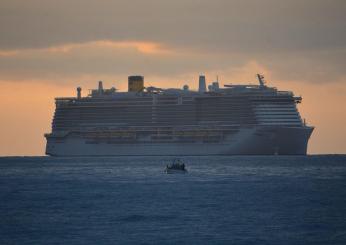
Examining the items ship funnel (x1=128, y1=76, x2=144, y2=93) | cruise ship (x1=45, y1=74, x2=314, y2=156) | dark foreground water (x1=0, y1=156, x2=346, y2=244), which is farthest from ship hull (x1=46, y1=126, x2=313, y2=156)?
dark foreground water (x1=0, y1=156, x2=346, y2=244)

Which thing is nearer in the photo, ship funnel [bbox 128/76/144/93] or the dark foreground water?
the dark foreground water

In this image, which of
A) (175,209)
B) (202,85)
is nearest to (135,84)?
(202,85)

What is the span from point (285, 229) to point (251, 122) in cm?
8948

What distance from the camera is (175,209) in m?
60.4

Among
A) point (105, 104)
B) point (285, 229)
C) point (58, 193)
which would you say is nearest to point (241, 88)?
point (105, 104)

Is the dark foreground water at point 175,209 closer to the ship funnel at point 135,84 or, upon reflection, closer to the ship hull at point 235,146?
the ship hull at point 235,146

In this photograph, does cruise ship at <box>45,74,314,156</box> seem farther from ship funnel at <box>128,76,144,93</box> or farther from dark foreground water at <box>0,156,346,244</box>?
dark foreground water at <box>0,156,346,244</box>

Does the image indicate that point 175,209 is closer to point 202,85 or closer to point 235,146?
point 235,146

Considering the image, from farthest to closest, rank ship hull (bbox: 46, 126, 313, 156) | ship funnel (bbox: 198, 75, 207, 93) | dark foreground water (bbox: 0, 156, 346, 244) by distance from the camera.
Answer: ship funnel (bbox: 198, 75, 207, 93)
ship hull (bbox: 46, 126, 313, 156)
dark foreground water (bbox: 0, 156, 346, 244)

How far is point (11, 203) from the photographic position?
219 feet

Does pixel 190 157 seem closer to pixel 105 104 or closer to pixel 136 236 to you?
pixel 105 104

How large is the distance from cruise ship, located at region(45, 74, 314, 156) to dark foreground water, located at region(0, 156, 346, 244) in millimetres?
42854

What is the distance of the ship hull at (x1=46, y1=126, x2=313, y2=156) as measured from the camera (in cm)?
13850

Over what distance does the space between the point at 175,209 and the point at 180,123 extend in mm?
85583
